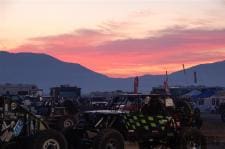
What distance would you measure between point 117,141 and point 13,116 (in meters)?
2.64

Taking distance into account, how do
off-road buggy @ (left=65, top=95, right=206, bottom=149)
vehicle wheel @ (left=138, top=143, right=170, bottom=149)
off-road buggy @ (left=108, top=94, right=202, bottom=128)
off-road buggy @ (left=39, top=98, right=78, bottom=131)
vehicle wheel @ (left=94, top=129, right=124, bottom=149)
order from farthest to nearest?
off-road buggy @ (left=39, top=98, right=78, bottom=131), vehicle wheel @ (left=138, top=143, right=170, bottom=149), off-road buggy @ (left=108, top=94, right=202, bottom=128), off-road buggy @ (left=65, top=95, right=206, bottom=149), vehicle wheel @ (left=94, top=129, right=124, bottom=149)

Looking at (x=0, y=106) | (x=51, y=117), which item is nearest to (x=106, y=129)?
(x=0, y=106)

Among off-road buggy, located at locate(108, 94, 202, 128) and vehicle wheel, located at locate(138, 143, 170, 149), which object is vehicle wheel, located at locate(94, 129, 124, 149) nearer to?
off-road buggy, located at locate(108, 94, 202, 128)

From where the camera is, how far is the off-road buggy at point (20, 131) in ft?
47.6

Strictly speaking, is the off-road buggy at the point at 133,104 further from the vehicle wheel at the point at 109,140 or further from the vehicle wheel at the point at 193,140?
the vehicle wheel at the point at 109,140

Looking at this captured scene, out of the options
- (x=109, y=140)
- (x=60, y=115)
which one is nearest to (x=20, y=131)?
(x=109, y=140)

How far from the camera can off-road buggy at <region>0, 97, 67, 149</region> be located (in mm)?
14508

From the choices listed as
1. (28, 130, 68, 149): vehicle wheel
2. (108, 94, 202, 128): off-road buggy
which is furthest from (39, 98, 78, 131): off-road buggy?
(28, 130, 68, 149): vehicle wheel

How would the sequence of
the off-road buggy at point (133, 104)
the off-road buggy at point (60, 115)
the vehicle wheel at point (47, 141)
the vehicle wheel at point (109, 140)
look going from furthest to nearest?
1. the off-road buggy at point (60, 115)
2. the off-road buggy at point (133, 104)
3. the vehicle wheel at point (109, 140)
4. the vehicle wheel at point (47, 141)

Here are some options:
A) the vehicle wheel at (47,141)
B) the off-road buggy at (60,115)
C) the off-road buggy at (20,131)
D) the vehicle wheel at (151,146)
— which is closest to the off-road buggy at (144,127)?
the vehicle wheel at (151,146)

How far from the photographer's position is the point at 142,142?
1688 centimetres

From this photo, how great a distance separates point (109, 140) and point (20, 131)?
2.18 metres

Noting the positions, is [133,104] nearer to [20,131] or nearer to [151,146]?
[151,146]

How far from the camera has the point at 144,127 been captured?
16.3 m
